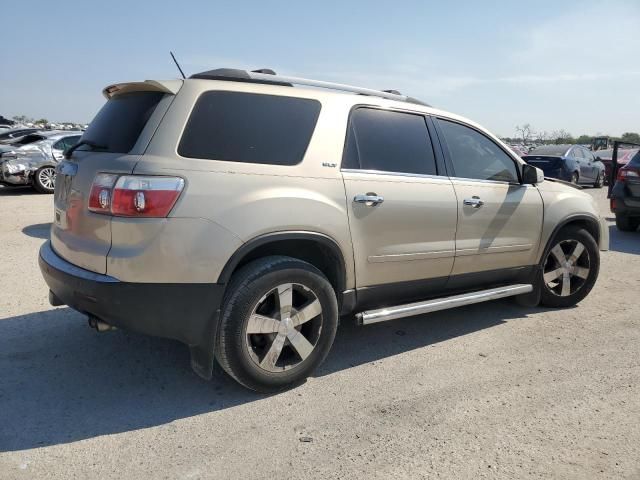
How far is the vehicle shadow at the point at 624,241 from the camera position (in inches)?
Answer: 321

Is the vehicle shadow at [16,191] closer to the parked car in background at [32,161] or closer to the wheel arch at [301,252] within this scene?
the parked car in background at [32,161]

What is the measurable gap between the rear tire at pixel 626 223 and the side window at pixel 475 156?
633 cm

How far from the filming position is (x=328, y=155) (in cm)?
334

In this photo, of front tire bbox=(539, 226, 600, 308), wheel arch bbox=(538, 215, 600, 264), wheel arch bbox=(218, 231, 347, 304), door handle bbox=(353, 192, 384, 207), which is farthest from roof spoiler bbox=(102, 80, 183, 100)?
front tire bbox=(539, 226, 600, 308)

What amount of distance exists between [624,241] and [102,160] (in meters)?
8.87

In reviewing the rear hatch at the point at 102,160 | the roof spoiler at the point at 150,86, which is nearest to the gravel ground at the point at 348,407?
the rear hatch at the point at 102,160

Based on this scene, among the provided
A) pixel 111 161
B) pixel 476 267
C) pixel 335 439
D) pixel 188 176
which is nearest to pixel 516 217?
pixel 476 267

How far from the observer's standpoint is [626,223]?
9.69 meters

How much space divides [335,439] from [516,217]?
8.68ft

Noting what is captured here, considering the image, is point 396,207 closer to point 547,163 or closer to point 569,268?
point 569,268

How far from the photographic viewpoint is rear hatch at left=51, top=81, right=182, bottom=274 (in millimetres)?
2848

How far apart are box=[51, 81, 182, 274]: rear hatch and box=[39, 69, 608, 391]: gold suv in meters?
0.01

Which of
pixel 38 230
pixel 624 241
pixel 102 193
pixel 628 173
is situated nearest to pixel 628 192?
pixel 628 173

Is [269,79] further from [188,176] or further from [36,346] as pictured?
[36,346]
